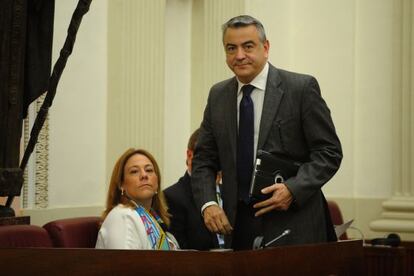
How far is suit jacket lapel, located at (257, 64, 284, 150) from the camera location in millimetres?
3389

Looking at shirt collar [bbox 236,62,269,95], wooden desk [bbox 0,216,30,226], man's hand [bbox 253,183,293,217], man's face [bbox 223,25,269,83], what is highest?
man's face [bbox 223,25,269,83]

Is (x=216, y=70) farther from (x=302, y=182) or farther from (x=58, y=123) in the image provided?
(x=302, y=182)

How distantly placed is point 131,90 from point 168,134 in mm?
1130

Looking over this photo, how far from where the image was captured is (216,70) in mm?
8367

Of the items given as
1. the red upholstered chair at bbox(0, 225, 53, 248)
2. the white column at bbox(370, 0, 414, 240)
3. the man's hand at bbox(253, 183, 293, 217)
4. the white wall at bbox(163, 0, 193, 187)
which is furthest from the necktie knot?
the white column at bbox(370, 0, 414, 240)

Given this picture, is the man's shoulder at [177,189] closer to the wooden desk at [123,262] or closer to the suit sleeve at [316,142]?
the suit sleeve at [316,142]

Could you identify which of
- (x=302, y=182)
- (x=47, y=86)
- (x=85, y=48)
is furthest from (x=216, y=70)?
(x=302, y=182)

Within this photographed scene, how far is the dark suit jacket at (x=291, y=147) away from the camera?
338cm

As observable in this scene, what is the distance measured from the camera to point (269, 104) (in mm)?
3416

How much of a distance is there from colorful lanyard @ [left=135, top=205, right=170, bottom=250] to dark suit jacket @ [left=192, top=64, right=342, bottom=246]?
91 cm

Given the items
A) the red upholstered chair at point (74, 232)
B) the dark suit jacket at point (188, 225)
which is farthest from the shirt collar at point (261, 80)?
the dark suit jacket at point (188, 225)

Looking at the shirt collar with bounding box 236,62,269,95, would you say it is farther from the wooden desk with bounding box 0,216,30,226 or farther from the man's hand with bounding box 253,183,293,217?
the wooden desk with bounding box 0,216,30,226

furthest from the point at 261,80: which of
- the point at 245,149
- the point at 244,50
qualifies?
the point at 245,149

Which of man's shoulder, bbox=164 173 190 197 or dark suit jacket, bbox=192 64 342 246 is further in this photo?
man's shoulder, bbox=164 173 190 197
